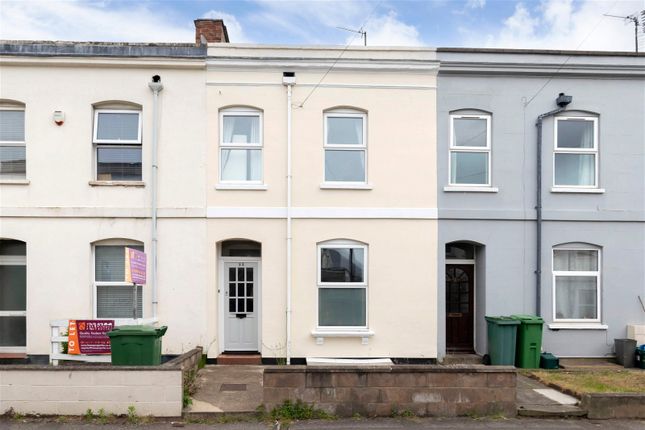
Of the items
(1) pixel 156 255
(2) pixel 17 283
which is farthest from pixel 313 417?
(2) pixel 17 283

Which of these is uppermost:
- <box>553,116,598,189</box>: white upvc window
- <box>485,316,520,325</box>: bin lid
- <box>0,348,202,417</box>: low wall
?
<box>553,116,598,189</box>: white upvc window

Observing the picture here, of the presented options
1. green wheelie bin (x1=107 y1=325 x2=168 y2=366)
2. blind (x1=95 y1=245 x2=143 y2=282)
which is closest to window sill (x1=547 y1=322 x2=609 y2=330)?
green wheelie bin (x1=107 y1=325 x2=168 y2=366)

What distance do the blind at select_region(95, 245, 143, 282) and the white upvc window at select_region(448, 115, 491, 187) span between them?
7.00 meters

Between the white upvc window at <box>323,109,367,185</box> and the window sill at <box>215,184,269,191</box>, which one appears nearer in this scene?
the window sill at <box>215,184,269,191</box>

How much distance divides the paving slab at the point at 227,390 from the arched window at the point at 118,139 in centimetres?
433

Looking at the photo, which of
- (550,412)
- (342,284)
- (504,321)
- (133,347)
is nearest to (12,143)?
(133,347)

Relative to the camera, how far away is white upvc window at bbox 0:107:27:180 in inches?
386

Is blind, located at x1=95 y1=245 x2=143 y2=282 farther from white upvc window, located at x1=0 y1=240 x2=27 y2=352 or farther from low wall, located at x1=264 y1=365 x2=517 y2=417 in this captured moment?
low wall, located at x1=264 y1=365 x2=517 y2=417

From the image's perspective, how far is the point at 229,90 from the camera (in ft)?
32.4

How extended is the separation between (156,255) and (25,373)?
3397mm

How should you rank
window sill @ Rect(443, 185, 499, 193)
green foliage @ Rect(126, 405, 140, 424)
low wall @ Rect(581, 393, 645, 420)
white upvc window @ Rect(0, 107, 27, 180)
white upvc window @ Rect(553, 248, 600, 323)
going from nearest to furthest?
green foliage @ Rect(126, 405, 140, 424)
low wall @ Rect(581, 393, 645, 420)
white upvc window @ Rect(0, 107, 27, 180)
window sill @ Rect(443, 185, 499, 193)
white upvc window @ Rect(553, 248, 600, 323)

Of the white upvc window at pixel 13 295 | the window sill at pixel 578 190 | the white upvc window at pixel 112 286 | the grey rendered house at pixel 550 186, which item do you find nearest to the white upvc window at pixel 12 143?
the white upvc window at pixel 13 295

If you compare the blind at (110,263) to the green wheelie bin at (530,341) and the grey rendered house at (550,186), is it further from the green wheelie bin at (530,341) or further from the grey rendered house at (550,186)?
the green wheelie bin at (530,341)

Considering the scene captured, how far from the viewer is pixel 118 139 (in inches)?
388
